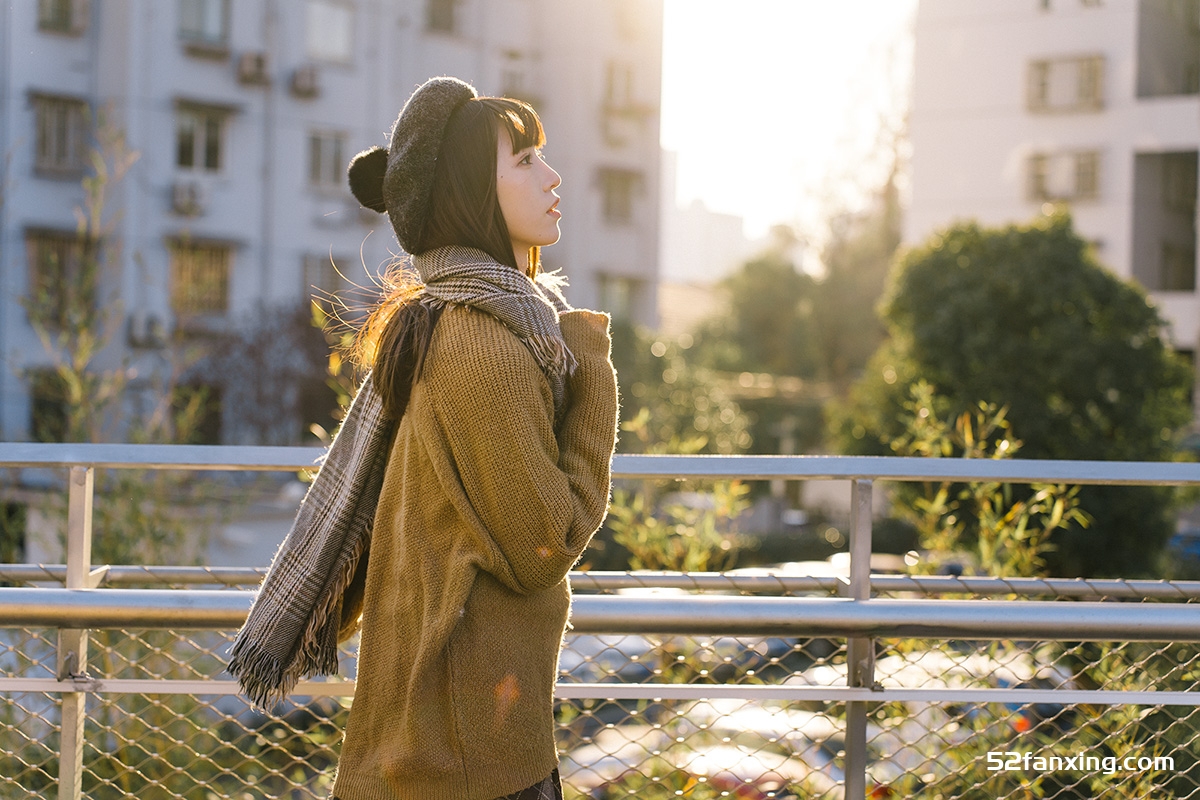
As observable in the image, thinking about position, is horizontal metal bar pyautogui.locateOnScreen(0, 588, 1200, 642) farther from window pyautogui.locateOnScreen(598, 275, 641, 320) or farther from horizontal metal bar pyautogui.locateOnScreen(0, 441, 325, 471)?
window pyautogui.locateOnScreen(598, 275, 641, 320)

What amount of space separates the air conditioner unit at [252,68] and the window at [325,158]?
1323 millimetres

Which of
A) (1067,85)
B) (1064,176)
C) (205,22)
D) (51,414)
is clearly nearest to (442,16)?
(205,22)

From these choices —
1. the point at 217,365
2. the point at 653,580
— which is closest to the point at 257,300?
the point at 217,365

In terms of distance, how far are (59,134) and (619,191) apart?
1174 cm

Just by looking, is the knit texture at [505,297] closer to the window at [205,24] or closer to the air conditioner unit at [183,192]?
the air conditioner unit at [183,192]

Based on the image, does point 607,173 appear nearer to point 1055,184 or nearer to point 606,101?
point 606,101

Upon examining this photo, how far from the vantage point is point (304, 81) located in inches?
836

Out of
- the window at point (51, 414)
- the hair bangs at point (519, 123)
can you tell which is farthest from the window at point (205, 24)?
the hair bangs at point (519, 123)

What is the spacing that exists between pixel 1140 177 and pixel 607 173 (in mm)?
11233

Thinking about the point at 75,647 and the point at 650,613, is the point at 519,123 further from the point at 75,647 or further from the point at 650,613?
the point at 75,647

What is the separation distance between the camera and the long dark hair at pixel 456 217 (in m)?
1.71

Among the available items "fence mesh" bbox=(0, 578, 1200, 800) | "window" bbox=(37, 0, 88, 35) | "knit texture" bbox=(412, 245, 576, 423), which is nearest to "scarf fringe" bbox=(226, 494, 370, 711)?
"knit texture" bbox=(412, 245, 576, 423)

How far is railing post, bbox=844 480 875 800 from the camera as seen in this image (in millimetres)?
2225

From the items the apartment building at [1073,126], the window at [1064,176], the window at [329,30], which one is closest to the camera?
the window at [329,30]
